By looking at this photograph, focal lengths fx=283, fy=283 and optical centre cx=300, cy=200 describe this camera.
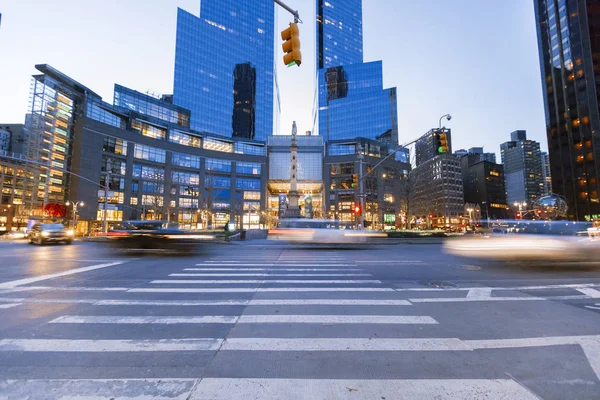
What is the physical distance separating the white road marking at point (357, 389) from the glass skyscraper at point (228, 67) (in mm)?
116410

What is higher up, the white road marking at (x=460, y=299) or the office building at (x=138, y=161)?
the office building at (x=138, y=161)

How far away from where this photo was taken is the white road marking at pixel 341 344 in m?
3.85

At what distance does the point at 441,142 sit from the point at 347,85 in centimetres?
14213

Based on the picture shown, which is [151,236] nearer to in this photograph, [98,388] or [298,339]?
[298,339]

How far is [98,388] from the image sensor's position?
2844 millimetres

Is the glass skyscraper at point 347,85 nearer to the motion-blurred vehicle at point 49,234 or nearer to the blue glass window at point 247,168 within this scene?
the blue glass window at point 247,168

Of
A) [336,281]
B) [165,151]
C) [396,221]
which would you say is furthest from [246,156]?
[336,281]

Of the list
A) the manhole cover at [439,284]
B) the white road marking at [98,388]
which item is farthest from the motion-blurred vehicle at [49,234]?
the manhole cover at [439,284]

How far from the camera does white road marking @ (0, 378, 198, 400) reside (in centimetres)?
270

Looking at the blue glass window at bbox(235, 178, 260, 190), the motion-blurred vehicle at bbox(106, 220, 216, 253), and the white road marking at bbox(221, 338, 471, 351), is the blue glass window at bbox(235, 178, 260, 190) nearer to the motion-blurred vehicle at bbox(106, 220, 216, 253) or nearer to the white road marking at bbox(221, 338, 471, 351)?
the motion-blurred vehicle at bbox(106, 220, 216, 253)

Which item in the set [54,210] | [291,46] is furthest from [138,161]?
[291,46]

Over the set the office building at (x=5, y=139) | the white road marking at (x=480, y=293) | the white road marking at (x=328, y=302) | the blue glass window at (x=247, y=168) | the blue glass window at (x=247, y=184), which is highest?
the office building at (x=5, y=139)

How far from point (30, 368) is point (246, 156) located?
95728mm

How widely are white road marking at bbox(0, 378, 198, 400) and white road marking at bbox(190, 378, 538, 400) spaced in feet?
0.77
